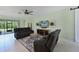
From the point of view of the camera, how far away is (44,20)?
6.27 metres

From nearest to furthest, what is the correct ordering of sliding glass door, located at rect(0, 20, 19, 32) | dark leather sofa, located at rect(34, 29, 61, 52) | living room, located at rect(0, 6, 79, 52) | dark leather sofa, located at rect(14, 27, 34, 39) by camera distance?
dark leather sofa, located at rect(34, 29, 61, 52) → sliding glass door, located at rect(0, 20, 19, 32) → living room, located at rect(0, 6, 79, 52) → dark leather sofa, located at rect(14, 27, 34, 39)

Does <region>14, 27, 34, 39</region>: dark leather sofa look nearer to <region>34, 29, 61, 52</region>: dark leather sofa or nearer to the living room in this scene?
the living room

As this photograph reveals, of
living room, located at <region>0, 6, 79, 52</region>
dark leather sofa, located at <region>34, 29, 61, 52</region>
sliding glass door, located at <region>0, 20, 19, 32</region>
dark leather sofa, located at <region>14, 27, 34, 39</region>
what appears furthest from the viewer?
dark leather sofa, located at <region>14, 27, 34, 39</region>

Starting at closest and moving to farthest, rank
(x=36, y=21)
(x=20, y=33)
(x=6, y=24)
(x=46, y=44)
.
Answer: (x=46, y=44), (x=6, y=24), (x=36, y=21), (x=20, y=33)

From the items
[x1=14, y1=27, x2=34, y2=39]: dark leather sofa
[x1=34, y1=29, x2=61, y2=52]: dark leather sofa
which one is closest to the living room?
[x1=14, y1=27, x2=34, y2=39]: dark leather sofa

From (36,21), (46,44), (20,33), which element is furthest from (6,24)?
(46,44)

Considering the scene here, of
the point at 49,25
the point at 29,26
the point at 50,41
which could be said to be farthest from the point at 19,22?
the point at 50,41

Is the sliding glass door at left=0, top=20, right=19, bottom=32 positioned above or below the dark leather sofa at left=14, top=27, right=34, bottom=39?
above

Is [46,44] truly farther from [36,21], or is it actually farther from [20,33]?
[20,33]

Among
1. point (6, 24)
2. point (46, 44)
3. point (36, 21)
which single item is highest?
point (36, 21)

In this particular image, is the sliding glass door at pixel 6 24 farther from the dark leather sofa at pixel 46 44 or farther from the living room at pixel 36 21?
the dark leather sofa at pixel 46 44

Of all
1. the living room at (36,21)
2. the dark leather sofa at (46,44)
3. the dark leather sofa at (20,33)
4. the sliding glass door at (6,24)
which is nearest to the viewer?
the dark leather sofa at (46,44)

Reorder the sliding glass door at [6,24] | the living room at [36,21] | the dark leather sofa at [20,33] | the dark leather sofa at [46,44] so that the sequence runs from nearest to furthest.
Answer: the dark leather sofa at [46,44], the sliding glass door at [6,24], the living room at [36,21], the dark leather sofa at [20,33]

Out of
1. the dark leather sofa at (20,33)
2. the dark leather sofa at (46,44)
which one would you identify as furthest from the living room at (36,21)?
the dark leather sofa at (46,44)
